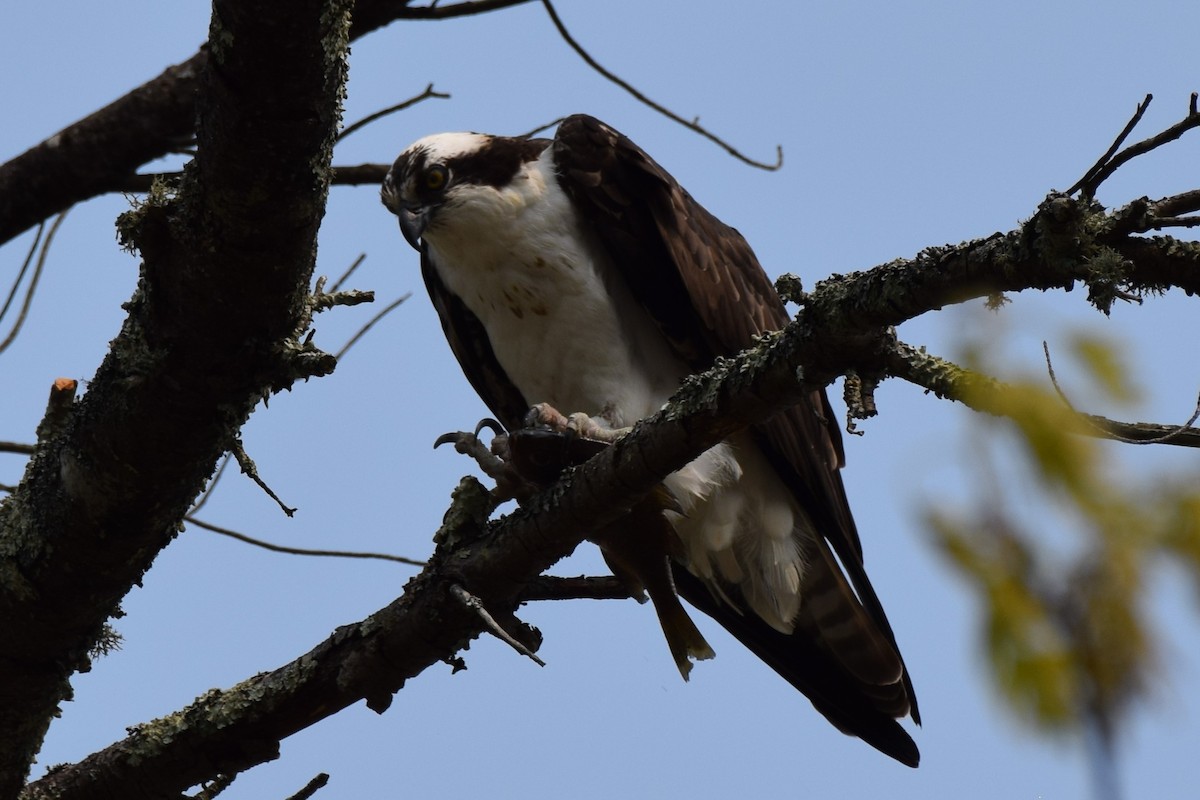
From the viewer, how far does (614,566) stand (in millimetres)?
3512

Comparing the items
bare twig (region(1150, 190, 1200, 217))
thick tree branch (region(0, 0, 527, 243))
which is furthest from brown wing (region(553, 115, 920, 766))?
bare twig (region(1150, 190, 1200, 217))

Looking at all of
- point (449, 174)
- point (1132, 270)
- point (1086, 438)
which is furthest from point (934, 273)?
point (449, 174)

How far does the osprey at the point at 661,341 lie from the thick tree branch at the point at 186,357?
1245 mm

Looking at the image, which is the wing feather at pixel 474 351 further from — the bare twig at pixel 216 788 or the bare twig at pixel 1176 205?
the bare twig at pixel 1176 205

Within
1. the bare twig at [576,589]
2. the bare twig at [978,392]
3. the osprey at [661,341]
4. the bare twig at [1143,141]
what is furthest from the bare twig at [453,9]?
the bare twig at [1143,141]

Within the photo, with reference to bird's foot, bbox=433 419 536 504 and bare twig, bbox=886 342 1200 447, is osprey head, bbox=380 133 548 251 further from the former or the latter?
bare twig, bbox=886 342 1200 447

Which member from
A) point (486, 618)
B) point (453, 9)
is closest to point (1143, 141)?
point (486, 618)

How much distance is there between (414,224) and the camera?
4.13 meters

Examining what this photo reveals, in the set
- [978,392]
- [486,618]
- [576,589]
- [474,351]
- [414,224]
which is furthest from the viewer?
[474,351]

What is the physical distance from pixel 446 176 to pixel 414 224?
207mm

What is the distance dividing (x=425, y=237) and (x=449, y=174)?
22 centimetres

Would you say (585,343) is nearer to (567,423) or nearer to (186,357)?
(567,423)

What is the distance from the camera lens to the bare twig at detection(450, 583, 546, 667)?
256 centimetres

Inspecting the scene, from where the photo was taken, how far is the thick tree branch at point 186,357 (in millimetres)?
2535
